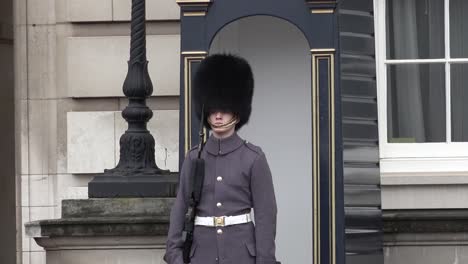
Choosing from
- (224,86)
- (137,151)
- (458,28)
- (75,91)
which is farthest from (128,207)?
(458,28)

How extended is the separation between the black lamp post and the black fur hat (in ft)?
3.11

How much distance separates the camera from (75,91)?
960cm

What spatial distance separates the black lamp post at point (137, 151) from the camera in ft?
26.0

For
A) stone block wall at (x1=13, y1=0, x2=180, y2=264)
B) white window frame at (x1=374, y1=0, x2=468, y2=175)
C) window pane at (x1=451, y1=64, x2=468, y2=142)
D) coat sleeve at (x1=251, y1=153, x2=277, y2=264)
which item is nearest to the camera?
coat sleeve at (x1=251, y1=153, x2=277, y2=264)

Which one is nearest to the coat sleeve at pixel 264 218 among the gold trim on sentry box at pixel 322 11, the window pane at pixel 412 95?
the gold trim on sentry box at pixel 322 11

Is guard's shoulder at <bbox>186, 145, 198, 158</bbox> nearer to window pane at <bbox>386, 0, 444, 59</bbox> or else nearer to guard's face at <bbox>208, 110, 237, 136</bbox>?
guard's face at <bbox>208, 110, 237, 136</bbox>

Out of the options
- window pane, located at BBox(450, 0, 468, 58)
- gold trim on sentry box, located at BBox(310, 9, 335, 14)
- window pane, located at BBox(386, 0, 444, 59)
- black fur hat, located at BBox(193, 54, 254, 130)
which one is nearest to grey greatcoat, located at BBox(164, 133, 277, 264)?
black fur hat, located at BBox(193, 54, 254, 130)

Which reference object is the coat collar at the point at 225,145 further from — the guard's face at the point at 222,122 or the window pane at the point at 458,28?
the window pane at the point at 458,28

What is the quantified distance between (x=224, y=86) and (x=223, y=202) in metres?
0.58

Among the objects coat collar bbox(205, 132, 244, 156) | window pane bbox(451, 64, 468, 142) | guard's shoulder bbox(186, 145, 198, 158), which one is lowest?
guard's shoulder bbox(186, 145, 198, 158)

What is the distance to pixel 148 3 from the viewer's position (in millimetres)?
9500

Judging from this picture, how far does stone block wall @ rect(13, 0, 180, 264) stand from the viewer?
374 inches

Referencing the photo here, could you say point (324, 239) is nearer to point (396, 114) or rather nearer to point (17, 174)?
point (396, 114)

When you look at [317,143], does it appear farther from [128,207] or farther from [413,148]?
[413,148]
